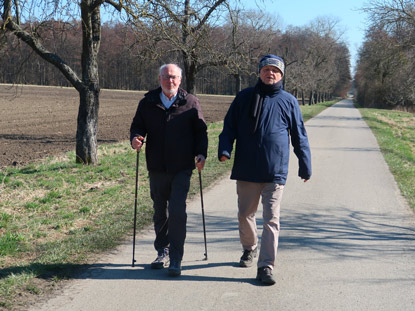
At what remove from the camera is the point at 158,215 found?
16.4 ft

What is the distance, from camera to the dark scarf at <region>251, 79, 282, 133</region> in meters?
4.57

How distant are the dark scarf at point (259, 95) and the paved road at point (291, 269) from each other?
1483mm

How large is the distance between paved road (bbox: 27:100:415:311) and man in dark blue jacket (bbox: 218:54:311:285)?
42cm

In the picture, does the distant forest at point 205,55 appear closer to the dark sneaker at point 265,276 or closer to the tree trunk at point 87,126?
the tree trunk at point 87,126

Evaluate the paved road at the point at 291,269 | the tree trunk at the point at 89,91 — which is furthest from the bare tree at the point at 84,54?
the paved road at the point at 291,269

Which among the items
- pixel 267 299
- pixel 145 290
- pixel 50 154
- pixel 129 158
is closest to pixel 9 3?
pixel 129 158

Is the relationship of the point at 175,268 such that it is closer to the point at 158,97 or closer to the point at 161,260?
the point at 161,260

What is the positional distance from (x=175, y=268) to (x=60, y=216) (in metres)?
3.00

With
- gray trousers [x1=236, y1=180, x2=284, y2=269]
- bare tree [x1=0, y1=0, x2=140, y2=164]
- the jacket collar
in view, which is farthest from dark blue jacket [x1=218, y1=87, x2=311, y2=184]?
bare tree [x1=0, y1=0, x2=140, y2=164]

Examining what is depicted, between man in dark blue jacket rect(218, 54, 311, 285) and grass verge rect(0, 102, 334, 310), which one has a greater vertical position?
man in dark blue jacket rect(218, 54, 311, 285)

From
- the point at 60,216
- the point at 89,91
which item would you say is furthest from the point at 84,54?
the point at 60,216

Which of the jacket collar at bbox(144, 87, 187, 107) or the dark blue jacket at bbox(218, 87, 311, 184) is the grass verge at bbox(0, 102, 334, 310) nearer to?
the jacket collar at bbox(144, 87, 187, 107)

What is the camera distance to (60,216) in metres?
7.04

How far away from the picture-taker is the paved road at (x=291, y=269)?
4.08 metres
